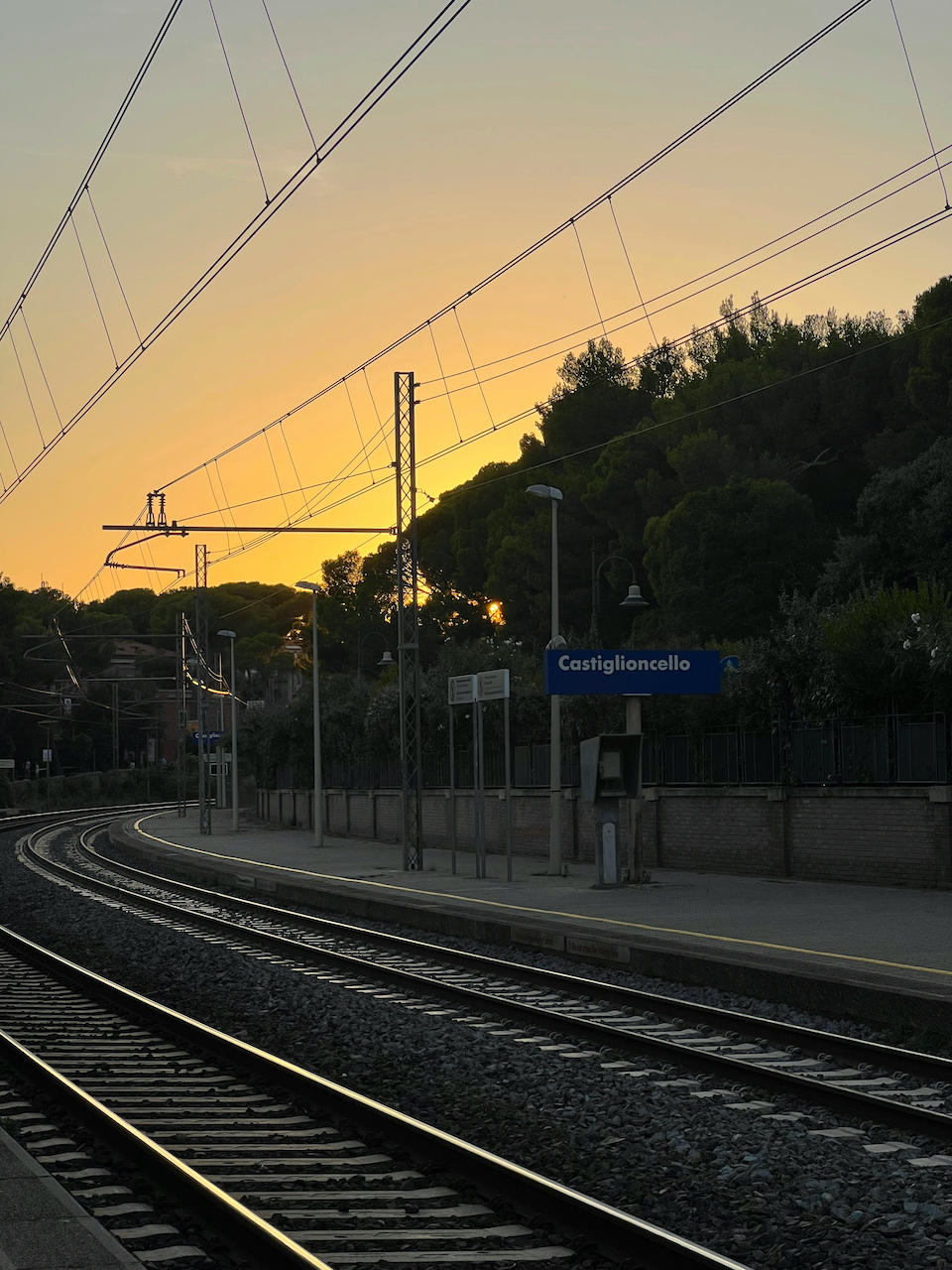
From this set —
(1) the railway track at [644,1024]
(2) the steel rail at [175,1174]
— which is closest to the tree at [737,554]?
(1) the railway track at [644,1024]

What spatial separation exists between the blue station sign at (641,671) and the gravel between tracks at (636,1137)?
998 cm

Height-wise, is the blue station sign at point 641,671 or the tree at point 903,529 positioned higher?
the tree at point 903,529

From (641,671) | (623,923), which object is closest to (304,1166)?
(623,923)

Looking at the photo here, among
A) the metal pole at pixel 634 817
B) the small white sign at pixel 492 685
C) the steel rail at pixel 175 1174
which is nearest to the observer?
the steel rail at pixel 175 1174

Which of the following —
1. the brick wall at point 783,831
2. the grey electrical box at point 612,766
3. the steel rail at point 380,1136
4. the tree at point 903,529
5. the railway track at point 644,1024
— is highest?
the tree at point 903,529

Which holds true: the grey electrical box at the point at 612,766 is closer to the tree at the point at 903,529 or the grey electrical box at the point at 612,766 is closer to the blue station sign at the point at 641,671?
the blue station sign at the point at 641,671

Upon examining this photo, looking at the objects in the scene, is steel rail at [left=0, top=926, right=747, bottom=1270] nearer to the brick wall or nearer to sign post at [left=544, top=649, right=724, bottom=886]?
sign post at [left=544, top=649, right=724, bottom=886]

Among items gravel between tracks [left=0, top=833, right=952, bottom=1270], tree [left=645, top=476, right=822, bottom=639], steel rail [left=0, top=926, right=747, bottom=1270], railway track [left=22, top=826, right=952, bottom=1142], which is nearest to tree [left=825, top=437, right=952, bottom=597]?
tree [left=645, top=476, right=822, bottom=639]

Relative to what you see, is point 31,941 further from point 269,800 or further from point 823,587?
point 269,800

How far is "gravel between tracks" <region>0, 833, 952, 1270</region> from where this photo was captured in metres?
6.04

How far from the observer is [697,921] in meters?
17.6

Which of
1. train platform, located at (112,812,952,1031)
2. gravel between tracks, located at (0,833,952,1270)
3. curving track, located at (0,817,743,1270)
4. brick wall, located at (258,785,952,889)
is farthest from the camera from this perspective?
brick wall, located at (258,785,952,889)

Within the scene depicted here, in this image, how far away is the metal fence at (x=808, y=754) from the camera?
73.1ft

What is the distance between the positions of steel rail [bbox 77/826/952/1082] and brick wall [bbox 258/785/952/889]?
7357mm
